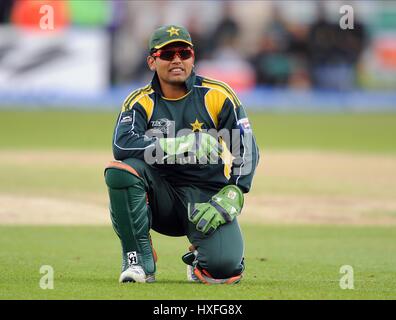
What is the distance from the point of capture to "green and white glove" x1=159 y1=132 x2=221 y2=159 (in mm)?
7344

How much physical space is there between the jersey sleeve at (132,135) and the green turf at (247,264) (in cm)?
93

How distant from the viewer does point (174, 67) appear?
752 centimetres

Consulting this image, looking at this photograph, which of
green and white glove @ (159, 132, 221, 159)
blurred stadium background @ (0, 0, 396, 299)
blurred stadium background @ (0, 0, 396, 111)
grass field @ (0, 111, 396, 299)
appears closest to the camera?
grass field @ (0, 111, 396, 299)

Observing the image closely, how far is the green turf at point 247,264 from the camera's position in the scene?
689 centimetres

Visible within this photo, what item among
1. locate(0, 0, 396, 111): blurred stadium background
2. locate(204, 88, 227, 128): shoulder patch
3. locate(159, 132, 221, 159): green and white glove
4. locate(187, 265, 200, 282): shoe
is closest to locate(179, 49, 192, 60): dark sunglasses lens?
locate(204, 88, 227, 128): shoulder patch

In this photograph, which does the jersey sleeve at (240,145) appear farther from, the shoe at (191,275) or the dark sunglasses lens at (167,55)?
the shoe at (191,275)

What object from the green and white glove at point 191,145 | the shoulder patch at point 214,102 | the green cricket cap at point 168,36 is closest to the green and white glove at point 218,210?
the green and white glove at point 191,145

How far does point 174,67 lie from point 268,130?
1648 centimetres

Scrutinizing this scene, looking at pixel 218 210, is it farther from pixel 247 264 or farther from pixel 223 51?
pixel 223 51

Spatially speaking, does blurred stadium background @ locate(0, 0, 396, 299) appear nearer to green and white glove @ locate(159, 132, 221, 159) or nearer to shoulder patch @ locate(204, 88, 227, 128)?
green and white glove @ locate(159, 132, 221, 159)

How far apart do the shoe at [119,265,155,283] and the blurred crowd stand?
823 inches

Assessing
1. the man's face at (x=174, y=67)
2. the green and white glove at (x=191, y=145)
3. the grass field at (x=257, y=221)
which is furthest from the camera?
the man's face at (x=174, y=67)
